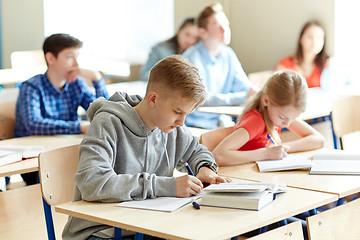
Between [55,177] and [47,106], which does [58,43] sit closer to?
[47,106]

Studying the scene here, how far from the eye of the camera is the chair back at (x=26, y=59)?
5.38 metres

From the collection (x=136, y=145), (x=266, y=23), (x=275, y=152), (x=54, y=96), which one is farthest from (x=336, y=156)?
(x=266, y=23)

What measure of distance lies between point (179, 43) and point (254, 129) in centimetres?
299

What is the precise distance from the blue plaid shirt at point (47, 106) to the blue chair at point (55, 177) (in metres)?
1.08

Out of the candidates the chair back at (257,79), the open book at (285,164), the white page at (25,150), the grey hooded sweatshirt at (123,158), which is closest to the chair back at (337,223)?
the open book at (285,164)

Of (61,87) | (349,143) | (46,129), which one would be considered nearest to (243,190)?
(46,129)

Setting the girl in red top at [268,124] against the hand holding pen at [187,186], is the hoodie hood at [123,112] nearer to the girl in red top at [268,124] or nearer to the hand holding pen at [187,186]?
the hand holding pen at [187,186]

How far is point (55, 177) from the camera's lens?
7.23 ft

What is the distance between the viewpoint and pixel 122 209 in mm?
1812

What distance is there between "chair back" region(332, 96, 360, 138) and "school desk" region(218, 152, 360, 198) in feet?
4.27

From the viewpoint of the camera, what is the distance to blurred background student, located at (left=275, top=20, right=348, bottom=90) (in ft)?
17.0

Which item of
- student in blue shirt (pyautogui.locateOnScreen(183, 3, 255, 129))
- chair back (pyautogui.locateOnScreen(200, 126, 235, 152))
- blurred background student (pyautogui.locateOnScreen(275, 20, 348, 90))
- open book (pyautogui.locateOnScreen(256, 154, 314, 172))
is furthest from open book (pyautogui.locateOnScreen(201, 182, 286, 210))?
blurred background student (pyautogui.locateOnScreen(275, 20, 348, 90))

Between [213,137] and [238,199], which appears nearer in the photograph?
[238,199]

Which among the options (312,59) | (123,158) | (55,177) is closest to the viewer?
(123,158)
